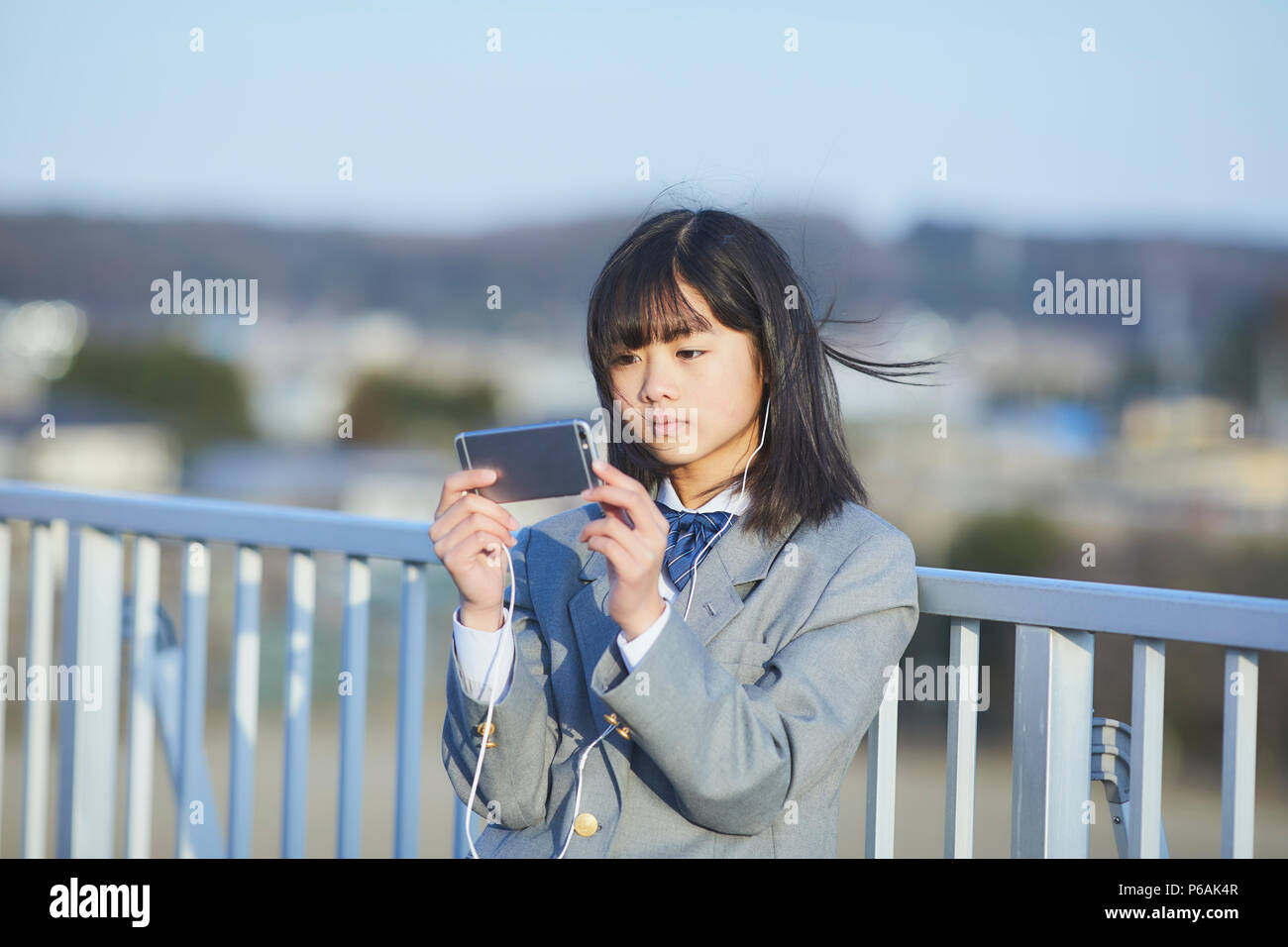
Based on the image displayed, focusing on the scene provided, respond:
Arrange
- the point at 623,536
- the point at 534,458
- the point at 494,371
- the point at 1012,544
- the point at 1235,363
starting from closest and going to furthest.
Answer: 1. the point at 623,536
2. the point at 534,458
3. the point at 1012,544
4. the point at 1235,363
5. the point at 494,371

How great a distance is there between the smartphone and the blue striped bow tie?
0.75ft

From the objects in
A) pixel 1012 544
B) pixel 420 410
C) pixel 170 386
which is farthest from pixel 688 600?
pixel 170 386

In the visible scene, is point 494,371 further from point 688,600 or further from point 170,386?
point 688,600

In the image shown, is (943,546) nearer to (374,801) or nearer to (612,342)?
(374,801)

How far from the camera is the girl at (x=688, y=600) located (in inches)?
53.4

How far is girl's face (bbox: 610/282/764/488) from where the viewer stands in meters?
1.62

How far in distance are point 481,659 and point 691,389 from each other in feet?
1.52

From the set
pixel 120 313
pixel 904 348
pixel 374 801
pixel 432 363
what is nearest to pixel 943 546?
pixel 374 801

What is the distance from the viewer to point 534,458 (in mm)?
1473

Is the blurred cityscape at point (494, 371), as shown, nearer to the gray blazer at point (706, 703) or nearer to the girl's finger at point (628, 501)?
the gray blazer at point (706, 703)

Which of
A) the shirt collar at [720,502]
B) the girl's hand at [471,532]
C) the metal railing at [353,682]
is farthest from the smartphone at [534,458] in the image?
the metal railing at [353,682]
